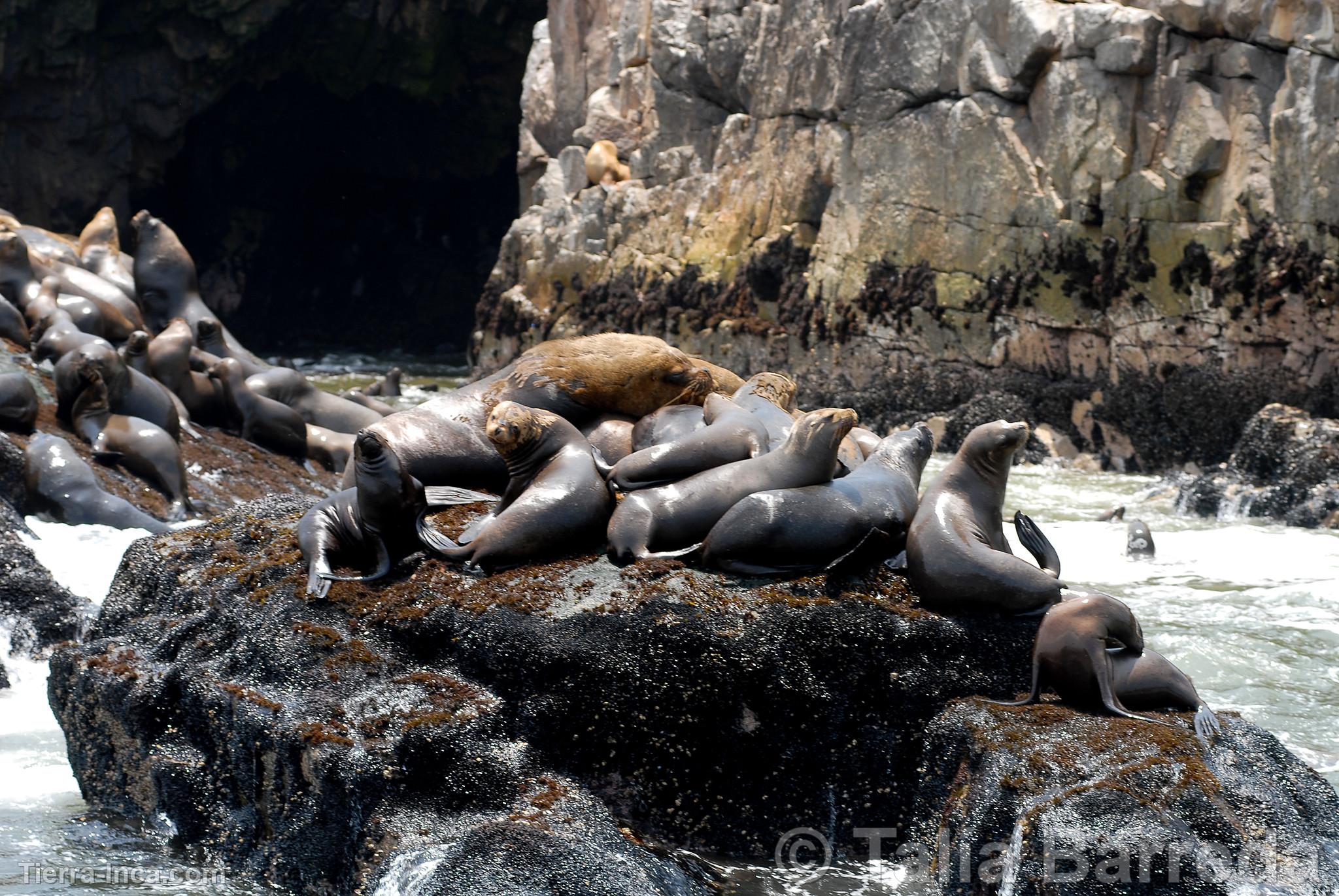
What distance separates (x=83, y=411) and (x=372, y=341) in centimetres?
2703

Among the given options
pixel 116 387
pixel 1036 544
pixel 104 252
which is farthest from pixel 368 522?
pixel 104 252

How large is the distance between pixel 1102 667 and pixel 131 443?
7808mm

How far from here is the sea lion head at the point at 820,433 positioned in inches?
207

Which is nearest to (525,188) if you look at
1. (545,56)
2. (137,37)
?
(545,56)

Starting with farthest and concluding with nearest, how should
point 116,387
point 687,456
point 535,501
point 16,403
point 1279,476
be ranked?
point 1279,476 < point 116,387 < point 16,403 < point 687,456 < point 535,501

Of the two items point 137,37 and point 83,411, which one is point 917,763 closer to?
point 83,411

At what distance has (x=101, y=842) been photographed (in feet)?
16.6

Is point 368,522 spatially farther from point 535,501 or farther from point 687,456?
point 687,456

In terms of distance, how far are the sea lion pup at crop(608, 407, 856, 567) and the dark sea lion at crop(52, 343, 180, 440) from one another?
6.70 meters

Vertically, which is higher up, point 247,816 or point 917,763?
point 917,763

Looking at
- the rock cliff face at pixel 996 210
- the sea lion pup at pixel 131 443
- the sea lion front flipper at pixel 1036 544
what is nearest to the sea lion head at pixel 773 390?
the sea lion front flipper at pixel 1036 544

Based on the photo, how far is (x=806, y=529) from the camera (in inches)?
201

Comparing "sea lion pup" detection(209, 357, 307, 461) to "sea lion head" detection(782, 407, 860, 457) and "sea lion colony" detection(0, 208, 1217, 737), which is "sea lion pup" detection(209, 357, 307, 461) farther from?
"sea lion head" detection(782, 407, 860, 457)

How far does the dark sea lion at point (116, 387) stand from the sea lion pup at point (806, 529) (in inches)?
276
